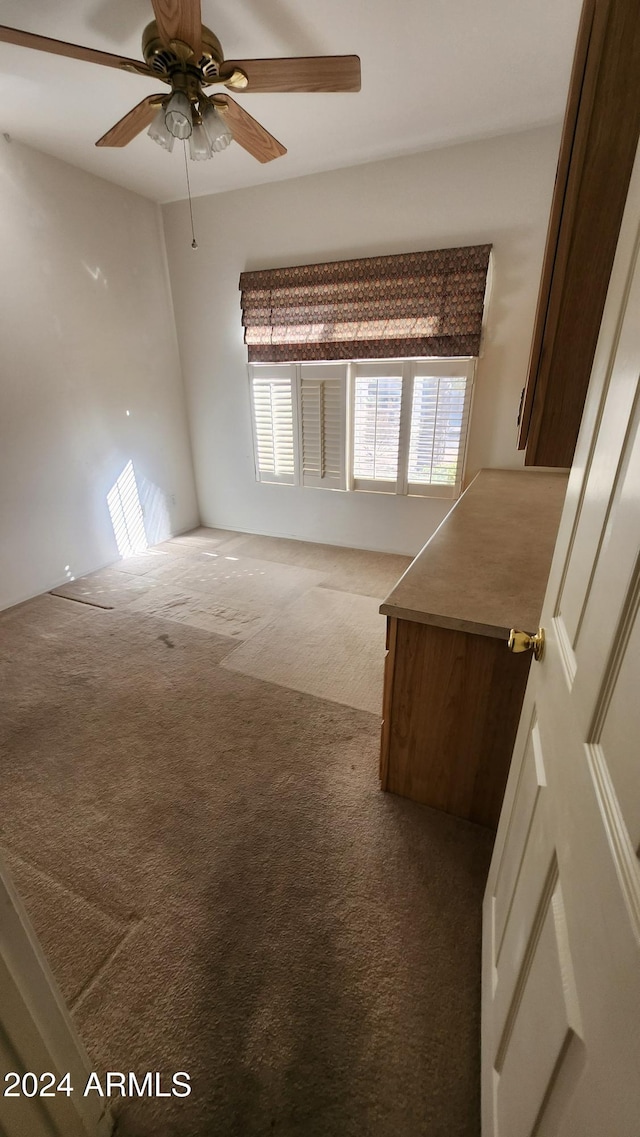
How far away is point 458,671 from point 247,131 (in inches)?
98.9

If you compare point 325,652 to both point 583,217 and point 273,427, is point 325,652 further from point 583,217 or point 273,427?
point 273,427

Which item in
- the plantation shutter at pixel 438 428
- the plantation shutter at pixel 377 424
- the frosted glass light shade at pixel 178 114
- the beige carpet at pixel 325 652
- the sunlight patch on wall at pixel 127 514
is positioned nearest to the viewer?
the frosted glass light shade at pixel 178 114

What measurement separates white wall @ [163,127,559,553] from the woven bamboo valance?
0.14 m

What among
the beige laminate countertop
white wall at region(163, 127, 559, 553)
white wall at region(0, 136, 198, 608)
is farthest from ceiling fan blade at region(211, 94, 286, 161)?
the beige laminate countertop

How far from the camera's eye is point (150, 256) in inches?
144

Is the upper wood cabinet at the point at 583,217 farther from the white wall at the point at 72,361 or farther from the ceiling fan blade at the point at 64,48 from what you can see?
the white wall at the point at 72,361

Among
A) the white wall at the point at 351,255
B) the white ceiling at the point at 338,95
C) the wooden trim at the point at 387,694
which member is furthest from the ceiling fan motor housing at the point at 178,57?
the wooden trim at the point at 387,694

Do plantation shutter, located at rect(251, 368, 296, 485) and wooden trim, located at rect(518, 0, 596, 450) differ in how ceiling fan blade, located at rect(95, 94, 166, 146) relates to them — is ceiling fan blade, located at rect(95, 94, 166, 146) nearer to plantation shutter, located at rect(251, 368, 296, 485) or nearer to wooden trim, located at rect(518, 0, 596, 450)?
wooden trim, located at rect(518, 0, 596, 450)

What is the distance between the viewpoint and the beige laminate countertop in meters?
1.30

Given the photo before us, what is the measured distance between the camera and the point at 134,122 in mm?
1918

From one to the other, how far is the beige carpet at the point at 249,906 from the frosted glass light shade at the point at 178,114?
7.89 feet

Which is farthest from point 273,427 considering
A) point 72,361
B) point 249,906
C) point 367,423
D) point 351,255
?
point 249,906

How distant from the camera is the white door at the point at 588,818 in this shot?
0.39 m

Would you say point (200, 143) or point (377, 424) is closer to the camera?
point (200, 143)
